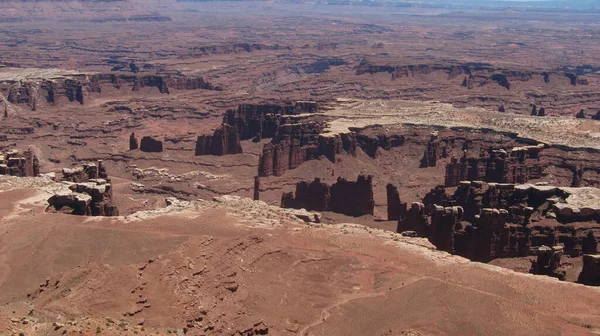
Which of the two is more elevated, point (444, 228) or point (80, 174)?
point (80, 174)

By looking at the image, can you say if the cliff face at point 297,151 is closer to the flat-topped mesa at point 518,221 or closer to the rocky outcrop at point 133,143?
the rocky outcrop at point 133,143

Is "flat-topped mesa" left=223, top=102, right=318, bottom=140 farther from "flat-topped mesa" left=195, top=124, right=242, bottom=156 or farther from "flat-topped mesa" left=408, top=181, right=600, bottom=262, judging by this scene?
"flat-topped mesa" left=408, top=181, right=600, bottom=262

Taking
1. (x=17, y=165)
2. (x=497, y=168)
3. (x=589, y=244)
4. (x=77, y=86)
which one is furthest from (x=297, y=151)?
(x=77, y=86)

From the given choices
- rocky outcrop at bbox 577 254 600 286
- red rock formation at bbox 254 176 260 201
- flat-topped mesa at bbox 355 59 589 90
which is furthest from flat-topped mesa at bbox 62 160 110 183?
flat-topped mesa at bbox 355 59 589 90

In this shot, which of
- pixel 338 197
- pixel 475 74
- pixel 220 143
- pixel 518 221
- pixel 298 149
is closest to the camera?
pixel 518 221

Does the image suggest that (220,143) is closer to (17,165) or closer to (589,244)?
(17,165)

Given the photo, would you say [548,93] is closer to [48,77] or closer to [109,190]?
[48,77]

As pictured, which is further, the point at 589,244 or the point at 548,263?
the point at 589,244
